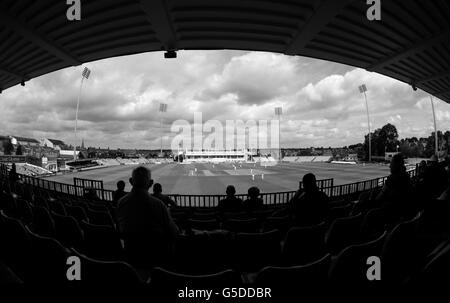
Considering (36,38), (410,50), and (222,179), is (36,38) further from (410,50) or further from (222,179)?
(222,179)

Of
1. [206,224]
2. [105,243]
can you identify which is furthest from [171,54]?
[105,243]

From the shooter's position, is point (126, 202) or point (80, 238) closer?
point (126, 202)

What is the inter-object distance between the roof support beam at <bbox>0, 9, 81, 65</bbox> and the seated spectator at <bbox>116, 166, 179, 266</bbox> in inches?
273

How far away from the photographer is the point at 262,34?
292 inches

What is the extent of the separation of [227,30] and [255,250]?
6.90 metres

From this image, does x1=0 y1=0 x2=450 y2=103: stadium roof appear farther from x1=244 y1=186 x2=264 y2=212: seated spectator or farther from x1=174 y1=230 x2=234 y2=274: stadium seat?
x1=174 y1=230 x2=234 y2=274: stadium seat

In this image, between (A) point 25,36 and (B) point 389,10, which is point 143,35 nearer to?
(A) point 25,36

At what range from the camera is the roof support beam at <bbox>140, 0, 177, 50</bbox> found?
563cm

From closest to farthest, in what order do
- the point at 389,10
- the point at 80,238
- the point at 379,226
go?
1. the point at 80,238
2. the point at 379,226
3. the point at 389,10

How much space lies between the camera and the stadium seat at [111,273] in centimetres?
162

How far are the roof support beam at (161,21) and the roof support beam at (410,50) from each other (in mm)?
8200

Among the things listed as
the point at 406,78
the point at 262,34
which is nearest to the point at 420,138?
the point at 406,78

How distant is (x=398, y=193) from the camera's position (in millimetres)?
3998

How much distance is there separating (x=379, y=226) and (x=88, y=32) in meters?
9.07
